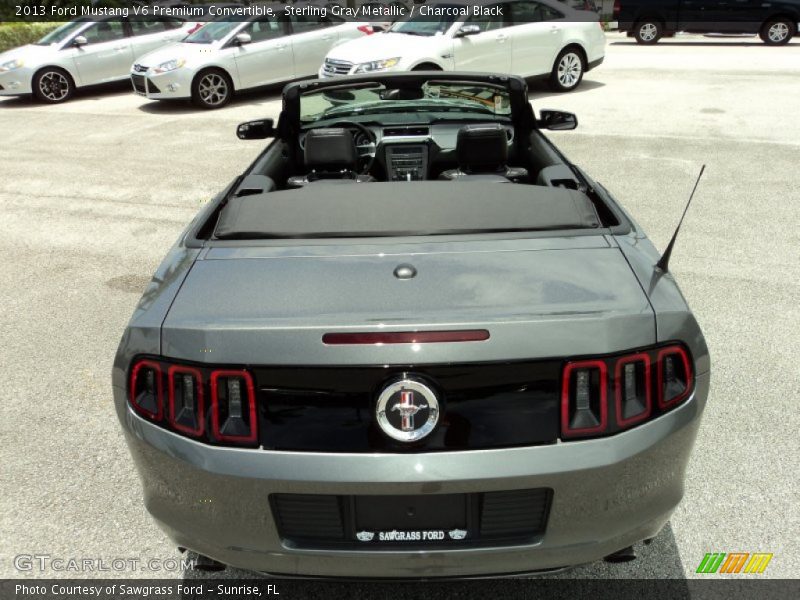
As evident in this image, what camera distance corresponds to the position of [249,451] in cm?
203

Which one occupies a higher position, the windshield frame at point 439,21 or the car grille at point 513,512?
the windshield frame at point 439,21

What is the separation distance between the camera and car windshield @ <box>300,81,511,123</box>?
15.7ft

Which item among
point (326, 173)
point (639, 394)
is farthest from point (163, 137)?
point (639, 394)

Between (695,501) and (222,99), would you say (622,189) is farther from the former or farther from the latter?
(222,99)

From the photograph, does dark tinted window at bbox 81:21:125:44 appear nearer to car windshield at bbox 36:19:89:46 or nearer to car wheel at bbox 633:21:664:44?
car windshield at bbox 36:19:89:46

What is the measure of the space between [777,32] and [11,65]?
17086 mm

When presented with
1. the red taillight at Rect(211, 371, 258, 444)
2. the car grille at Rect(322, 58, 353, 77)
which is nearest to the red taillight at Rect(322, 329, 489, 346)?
the red taillight at Rect(211, 371, 258, 444)

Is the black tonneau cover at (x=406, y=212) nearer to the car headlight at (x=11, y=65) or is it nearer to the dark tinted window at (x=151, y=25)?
the car headlight at (x=11, y=65)

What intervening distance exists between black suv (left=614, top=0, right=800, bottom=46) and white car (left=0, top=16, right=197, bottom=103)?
11.9 meters

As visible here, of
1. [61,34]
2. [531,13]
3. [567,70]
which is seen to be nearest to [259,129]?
[531,13]

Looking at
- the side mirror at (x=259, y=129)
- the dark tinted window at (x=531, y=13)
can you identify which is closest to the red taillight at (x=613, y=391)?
the side mirror at (x=259, y=129)

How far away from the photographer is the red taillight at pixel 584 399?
201cm

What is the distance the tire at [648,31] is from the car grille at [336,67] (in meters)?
11.8

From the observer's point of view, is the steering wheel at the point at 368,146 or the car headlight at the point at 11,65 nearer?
the steering wheel at the point at 368,146
